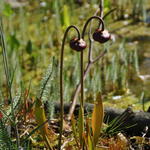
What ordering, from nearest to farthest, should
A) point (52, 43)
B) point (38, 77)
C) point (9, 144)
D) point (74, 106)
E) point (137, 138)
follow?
point (9, 144) < point (137, 138) < point (74, 106) < point (38, 77) < point (52, 43)

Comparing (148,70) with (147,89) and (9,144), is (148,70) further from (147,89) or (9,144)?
(9,144)

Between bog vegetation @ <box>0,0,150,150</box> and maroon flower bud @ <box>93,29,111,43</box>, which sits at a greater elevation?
maroon flower bud @ <box>93,29,111,43</box>

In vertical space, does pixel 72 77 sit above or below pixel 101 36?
below

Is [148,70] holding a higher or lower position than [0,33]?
lower

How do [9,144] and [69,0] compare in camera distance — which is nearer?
[9,144]

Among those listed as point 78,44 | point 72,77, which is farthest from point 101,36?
point 72,77

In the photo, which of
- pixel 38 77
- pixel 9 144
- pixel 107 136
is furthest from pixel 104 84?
pixel 9 144

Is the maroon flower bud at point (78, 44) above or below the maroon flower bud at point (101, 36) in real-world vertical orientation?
below

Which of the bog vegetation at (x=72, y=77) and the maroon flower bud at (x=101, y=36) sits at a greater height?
the maroon flower bud at (x=101, y=36)

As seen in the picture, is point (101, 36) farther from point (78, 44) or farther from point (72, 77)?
point (72, 77)

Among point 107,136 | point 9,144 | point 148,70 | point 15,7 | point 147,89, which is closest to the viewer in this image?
point 9,144

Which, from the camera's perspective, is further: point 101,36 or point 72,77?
point 72,77
